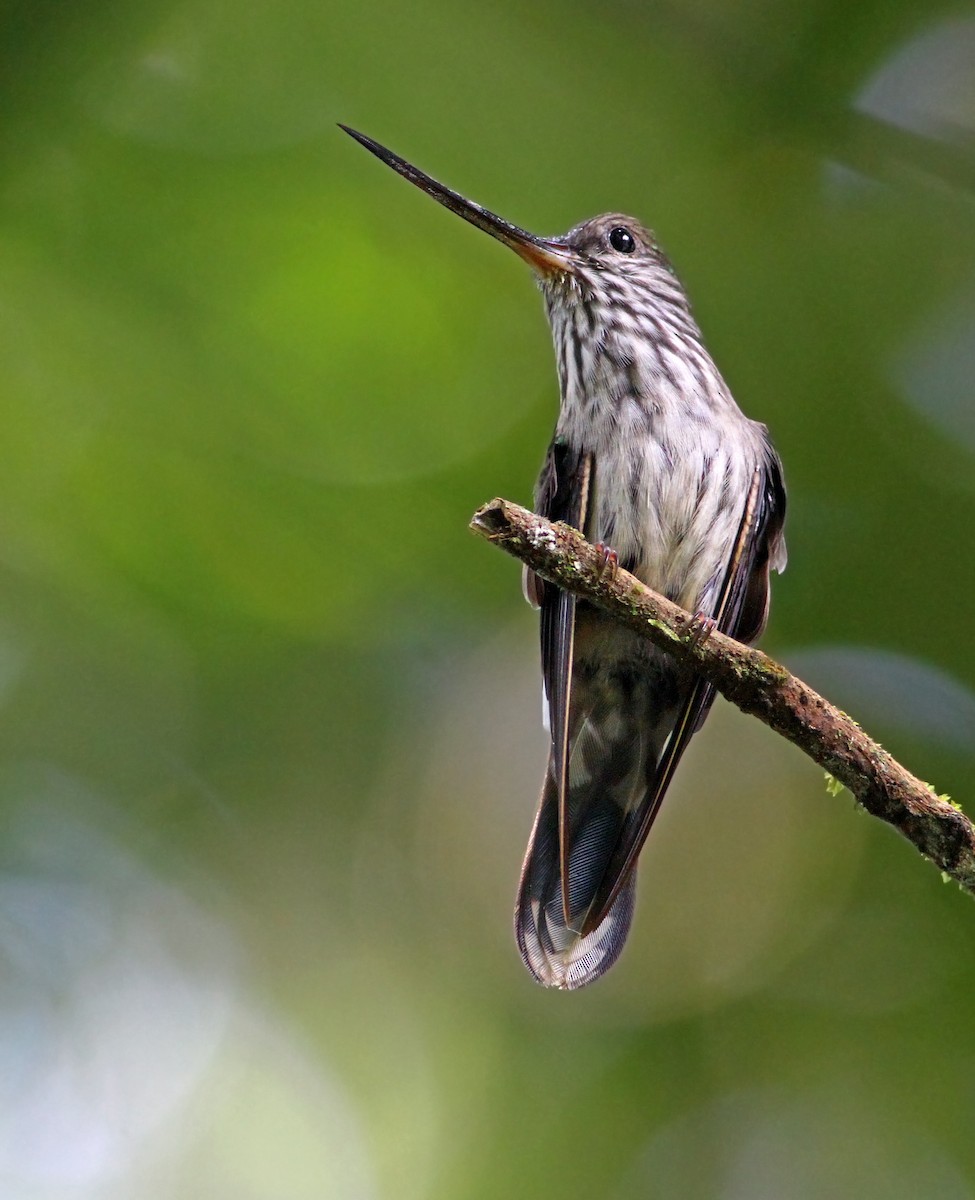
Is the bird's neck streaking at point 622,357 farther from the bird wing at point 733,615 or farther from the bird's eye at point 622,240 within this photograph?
the bird wing at point 733,615

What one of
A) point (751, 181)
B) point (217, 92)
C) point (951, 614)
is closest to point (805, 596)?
point (951, 614)

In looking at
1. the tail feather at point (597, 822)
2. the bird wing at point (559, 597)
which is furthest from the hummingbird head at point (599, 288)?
the tail feather at point (597, 822)

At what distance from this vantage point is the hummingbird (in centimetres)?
430

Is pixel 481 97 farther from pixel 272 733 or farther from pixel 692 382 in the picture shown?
pixel 272 733

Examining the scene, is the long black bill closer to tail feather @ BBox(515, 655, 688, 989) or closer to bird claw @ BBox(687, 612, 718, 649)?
tail feather @ BBox(515, 655, 688, 989)

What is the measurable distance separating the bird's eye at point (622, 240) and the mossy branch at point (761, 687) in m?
2.41

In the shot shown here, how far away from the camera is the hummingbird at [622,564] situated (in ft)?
14.1

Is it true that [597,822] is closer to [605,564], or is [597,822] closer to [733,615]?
[733,615]

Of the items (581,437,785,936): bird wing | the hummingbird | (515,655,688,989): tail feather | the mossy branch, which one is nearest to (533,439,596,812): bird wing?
the hummingbird

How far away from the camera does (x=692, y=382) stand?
15.4 ft

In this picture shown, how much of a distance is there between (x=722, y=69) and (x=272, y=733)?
314 centimetres

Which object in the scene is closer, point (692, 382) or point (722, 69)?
point (722, 69)

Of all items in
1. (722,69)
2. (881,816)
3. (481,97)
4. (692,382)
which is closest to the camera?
(881,816)

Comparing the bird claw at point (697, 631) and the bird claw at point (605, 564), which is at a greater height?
the bird claw at point (605, 564)
